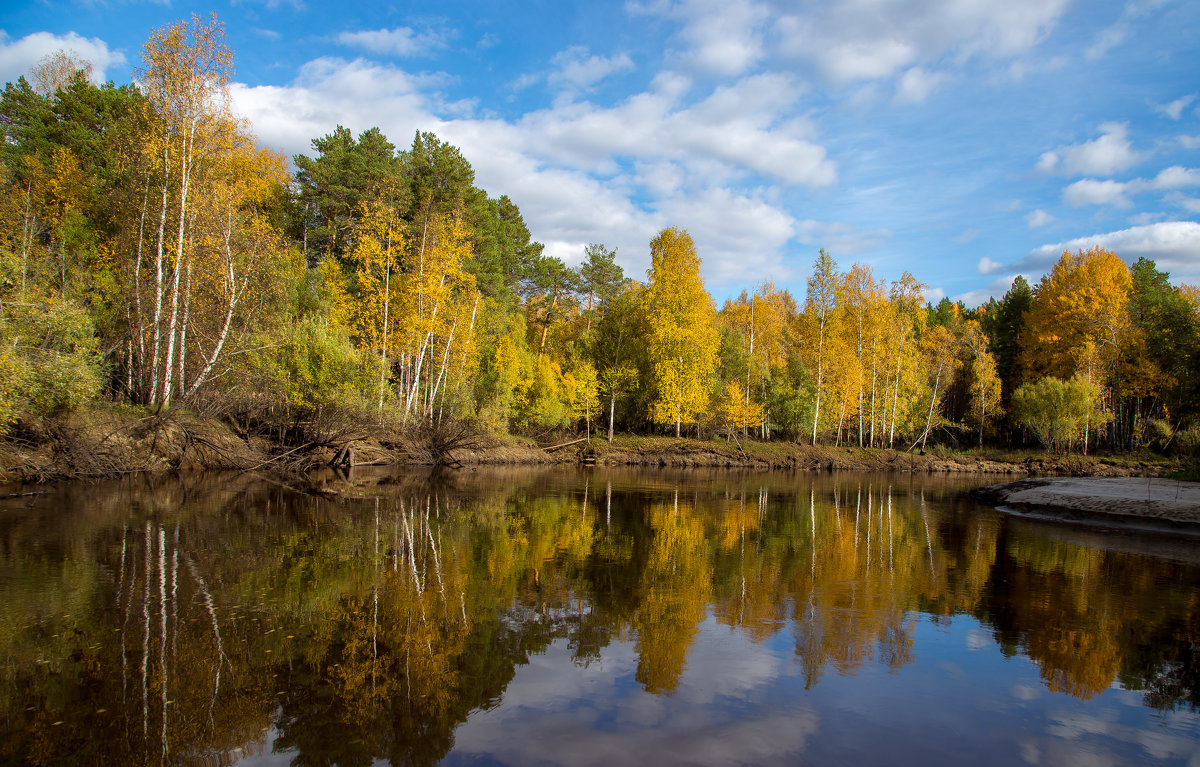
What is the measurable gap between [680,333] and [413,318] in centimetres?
1714

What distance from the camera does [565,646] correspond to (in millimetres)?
7230

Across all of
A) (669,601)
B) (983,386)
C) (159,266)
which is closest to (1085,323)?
(983,386)

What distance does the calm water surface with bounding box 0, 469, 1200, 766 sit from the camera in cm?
507

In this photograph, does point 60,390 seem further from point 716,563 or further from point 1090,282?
point 1090,282

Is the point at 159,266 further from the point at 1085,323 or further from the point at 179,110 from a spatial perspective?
the point at 1085,323

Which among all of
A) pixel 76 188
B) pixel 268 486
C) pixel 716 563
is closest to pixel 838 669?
pixel 716 563

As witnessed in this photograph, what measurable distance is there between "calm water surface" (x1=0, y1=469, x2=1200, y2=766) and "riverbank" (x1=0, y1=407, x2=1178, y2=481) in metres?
4.06

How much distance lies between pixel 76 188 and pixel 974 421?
6213cm

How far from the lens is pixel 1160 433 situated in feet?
135

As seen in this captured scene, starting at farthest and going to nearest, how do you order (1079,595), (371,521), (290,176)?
(290,176) → (371,521) → (1079,595)

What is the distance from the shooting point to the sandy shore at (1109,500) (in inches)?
699

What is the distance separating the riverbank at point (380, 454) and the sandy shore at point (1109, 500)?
15.2 meters

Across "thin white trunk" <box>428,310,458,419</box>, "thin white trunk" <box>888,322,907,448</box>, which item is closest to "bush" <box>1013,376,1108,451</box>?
"thin white trunk" <box>888,322,907,448</box>

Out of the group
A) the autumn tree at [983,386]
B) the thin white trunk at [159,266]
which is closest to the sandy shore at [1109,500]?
the autumn tree at [983,386]
